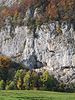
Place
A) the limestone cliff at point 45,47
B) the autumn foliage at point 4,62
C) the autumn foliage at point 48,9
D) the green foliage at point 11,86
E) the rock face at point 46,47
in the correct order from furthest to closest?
1. the autumn foliage at point 48,9
2. the autumn foliage at point 4,62
3. the rock face at point 46,47
4. the limestone cliff at point 45,47
5. the green foliage at point 11,86

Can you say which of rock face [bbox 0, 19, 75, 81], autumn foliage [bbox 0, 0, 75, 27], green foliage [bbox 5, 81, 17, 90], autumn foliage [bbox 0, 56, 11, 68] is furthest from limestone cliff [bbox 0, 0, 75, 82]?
green foliage [bbox 5, 81, 17, 90]

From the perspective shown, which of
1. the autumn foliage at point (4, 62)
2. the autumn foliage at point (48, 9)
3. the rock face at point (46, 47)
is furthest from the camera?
the autumn foliage at point (48, 9)

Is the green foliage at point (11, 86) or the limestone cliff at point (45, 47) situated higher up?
the limestone cliff at point (45, 47)

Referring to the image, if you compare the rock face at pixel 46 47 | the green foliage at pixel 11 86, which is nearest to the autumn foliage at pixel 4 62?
the rock face at pixel 46 47

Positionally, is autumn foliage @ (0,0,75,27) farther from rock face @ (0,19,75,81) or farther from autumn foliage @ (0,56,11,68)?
autumn foliage @ (0,56,11,68)

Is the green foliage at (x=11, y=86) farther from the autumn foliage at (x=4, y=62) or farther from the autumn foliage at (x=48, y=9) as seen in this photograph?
the autumn foliage at (x=48, y=9)

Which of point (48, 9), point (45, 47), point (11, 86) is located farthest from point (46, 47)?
point (11, 86)

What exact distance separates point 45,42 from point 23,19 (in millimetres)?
6912

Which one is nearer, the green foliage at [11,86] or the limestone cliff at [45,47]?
the green foliage at [11,86]

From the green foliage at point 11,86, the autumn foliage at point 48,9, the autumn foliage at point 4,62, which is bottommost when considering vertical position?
the green foliage at point 11,86

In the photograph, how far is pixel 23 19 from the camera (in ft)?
208

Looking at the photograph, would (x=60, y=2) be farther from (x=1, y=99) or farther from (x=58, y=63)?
(x=1, y=99)

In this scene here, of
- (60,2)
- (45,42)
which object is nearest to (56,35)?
(45,42)

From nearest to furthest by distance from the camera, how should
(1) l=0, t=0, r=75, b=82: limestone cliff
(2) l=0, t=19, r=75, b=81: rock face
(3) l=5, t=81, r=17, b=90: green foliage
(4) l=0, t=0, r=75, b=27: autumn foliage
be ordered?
1. (3) l=5, t=81, r=17, b=90: green foliage
2. (1) l=0, t=0, r=75, b=82: limestone cliff
3. (2) l=0, t=19, r=75, b=81: rock face
4. (4) l=0, t=0, r=75, b=27: autumn foliage
